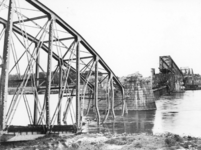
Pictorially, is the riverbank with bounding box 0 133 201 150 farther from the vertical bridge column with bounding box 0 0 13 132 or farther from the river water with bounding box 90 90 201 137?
the river water with bounding box 90 90 201 137

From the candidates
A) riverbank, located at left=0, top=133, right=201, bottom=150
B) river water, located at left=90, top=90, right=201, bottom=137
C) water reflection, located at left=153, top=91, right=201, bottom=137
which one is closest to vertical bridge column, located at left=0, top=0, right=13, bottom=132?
riverbank, located at left=0, top=133, right=201, bottom=150

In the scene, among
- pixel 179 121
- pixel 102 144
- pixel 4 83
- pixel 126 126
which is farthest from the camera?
pixel 179 121

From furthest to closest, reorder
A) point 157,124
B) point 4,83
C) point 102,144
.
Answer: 1. point 157,124
2. point 102,144
3. point 4,83

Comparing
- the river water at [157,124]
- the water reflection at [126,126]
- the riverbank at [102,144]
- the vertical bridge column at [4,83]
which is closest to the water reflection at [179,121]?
the river water at [157,124]

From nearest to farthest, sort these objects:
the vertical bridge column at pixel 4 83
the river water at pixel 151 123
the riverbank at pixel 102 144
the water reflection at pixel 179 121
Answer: the vertical bridge column at pixel 4 83
the riverbank at pixel 102 144
the water reflection at pixel 179 121
the river water at pixel 151 123

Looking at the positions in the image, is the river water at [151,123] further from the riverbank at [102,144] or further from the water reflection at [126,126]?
the riverbank at [102,144]

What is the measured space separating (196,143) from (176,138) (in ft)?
3.47

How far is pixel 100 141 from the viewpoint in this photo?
11219 millimetres

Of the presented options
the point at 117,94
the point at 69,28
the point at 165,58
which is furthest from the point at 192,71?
the point at 69,28

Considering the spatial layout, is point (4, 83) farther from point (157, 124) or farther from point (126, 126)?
point (157, 124)

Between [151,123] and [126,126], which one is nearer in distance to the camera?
[126,126]

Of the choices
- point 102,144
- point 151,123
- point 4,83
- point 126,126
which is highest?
point 4,83

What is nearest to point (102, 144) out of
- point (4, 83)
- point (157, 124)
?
point (4, 83)

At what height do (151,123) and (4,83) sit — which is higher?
(4,83)
